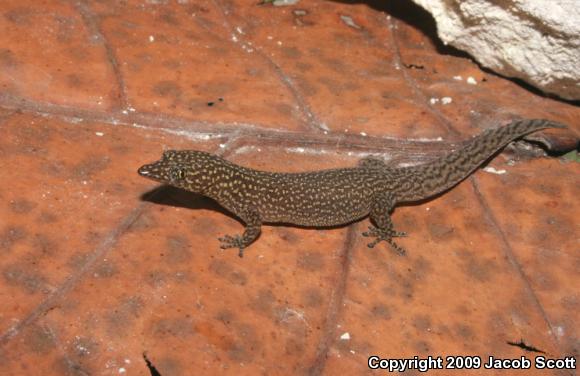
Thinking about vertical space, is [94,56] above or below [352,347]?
above

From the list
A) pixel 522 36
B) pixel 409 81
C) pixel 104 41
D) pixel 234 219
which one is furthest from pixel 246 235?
pixel 522 36

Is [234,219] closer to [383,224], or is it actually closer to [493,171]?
[383,224]

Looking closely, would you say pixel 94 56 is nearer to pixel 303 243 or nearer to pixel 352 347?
pixel 303 243

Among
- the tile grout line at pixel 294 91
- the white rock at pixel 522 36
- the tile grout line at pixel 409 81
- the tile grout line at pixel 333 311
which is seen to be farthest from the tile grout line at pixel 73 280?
the white rock at pixel 522 36

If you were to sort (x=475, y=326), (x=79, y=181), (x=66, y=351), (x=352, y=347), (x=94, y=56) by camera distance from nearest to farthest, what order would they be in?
1. (x=66, y=351)
2. (x=352, y=347)
3. (x=475, y=326)
4. (x=79, y=181)
5. (x=94, y=56)

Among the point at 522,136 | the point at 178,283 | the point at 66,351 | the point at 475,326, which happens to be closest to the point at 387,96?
Answer: the point at 522,136

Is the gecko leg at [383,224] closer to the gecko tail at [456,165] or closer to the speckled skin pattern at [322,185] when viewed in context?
the speckled skin pattern at [322,185]

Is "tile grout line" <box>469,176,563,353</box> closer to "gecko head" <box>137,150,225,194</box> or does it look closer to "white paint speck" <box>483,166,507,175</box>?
"white paint speck" <box>483,166,507,175</box>
